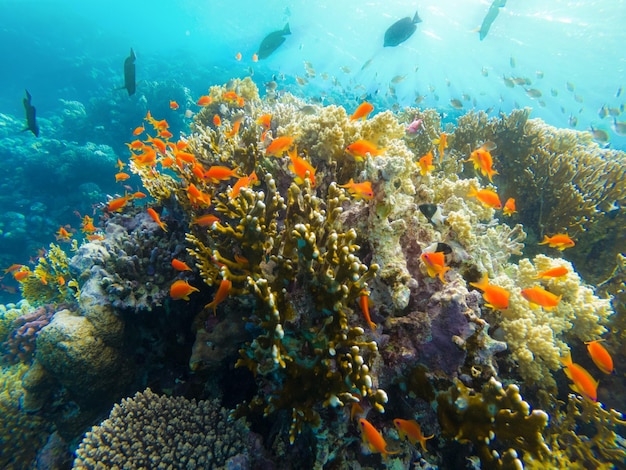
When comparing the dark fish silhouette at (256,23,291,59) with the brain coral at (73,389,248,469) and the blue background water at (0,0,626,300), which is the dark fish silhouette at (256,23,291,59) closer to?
the blue background water at (0,0,626,300)

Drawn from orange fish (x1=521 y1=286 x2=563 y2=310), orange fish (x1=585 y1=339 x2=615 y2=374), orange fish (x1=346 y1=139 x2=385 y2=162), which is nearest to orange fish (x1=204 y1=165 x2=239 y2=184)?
orange fish (x1=346 y1=139 x2=385 y2=162)

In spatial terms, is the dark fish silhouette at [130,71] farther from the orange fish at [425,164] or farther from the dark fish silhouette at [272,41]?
the dark fish silhouette at [272,41]

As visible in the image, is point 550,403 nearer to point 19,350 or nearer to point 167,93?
point 19,350

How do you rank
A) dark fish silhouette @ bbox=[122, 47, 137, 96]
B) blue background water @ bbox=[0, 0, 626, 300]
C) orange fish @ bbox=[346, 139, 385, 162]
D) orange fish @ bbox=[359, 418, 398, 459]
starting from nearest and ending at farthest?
1. orange fish @ bbox=[359, 418, 398, 459]
2. orange fish @ bbox=[346, 139, 385, 162]
3. dark fish silhouette @ bbox=[122, 47, 137, 96]
4. blue background water @ bbox=[0, 0, 626, 300]

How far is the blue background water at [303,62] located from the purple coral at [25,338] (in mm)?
11095

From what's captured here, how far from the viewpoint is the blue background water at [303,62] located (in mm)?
17172

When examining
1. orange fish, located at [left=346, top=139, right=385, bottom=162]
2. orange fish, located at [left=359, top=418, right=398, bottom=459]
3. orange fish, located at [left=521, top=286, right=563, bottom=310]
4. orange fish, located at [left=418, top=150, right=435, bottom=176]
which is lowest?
orange fish, located at [left=359, top=418, right=398, bottom=459]

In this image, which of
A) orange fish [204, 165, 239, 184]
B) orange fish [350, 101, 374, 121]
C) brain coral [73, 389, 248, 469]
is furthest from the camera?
orange fish [350, 101, 374, 121]

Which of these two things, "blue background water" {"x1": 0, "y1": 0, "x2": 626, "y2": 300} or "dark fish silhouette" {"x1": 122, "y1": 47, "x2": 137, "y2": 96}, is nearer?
"dark fish silhouette" {"x1": 122, "y1": 47, "x2": 137, "y2": 96}

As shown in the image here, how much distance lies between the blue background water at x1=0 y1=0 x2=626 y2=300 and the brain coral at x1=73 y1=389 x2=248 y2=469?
12.9m

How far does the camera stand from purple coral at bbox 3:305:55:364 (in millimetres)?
5645

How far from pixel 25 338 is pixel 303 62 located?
→ 40808mm

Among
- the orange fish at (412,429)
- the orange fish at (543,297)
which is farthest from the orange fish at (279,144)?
the orange fish at (543,297)

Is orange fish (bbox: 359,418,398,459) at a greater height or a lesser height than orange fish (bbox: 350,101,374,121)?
lesser
